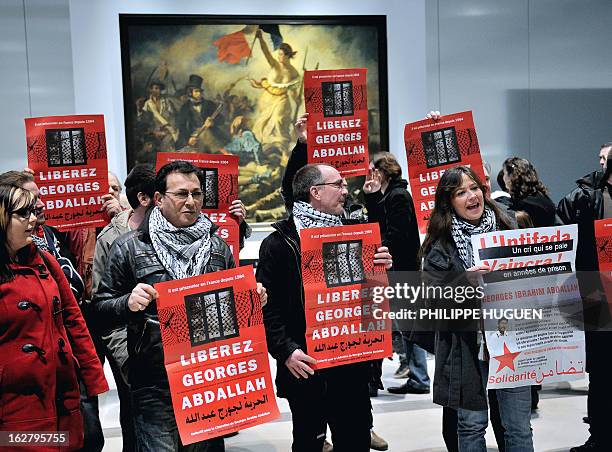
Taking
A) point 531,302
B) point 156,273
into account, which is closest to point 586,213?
point 531,302

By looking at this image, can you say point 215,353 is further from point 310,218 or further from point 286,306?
point 310,218

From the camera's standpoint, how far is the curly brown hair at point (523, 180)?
206 inches

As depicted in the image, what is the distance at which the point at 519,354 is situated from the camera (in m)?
3.37

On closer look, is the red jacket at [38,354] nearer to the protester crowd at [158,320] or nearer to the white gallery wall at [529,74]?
the protester crowd at [158,320]

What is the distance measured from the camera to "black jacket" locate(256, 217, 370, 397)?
11.3ft

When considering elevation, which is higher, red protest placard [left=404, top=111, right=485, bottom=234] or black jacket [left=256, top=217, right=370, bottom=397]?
red protest placard [left=404, top=111, right=485, bottom=234]

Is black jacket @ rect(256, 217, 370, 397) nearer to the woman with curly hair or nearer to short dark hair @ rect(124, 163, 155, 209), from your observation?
→ short dark hair @ rect(124, 163, 155, 209)

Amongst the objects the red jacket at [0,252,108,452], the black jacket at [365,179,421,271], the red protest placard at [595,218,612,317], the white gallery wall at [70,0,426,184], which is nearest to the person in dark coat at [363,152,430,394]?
the black jacket at [365,179,421,271]

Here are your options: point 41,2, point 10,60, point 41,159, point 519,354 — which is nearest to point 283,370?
point 519,354

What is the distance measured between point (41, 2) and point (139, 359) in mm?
5874

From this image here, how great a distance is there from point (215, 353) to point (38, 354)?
666 mm

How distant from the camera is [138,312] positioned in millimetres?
2883

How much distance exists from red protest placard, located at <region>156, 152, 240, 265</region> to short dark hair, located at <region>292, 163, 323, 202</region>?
670 millimetres

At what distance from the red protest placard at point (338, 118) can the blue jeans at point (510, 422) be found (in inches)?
69.9
